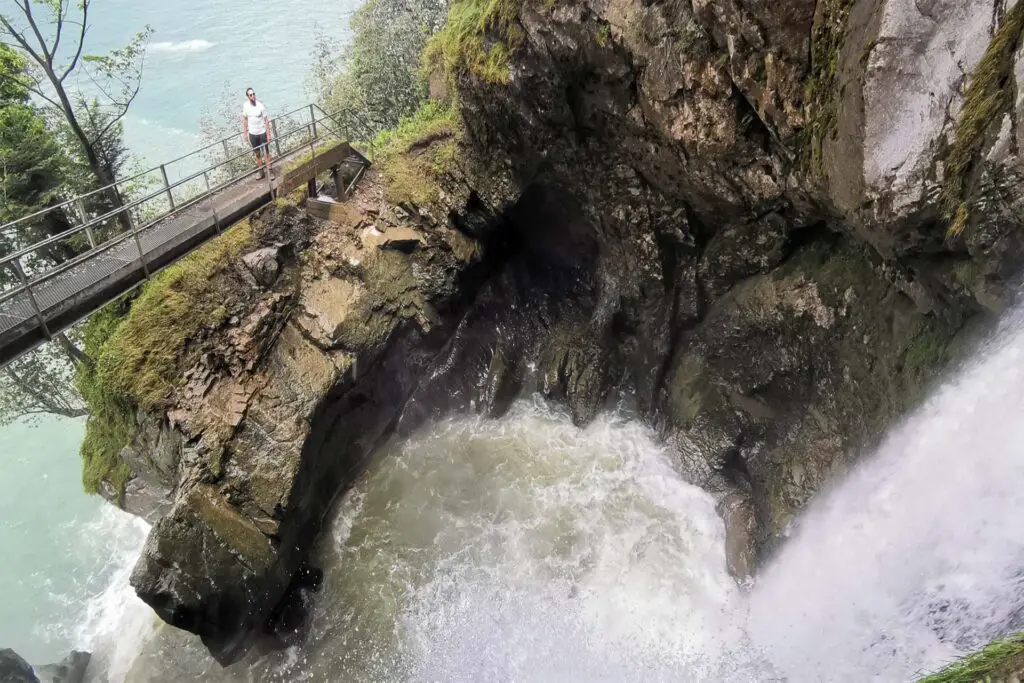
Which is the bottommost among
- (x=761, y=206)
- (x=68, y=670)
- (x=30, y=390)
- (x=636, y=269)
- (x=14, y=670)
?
(x=68, y=670)

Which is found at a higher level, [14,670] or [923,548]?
[923,548]

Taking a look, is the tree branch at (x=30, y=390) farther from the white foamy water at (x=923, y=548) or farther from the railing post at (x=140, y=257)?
the white foamy water at (x=923, y=548)

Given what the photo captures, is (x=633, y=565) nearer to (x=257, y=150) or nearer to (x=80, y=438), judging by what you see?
(x=257, y=150)

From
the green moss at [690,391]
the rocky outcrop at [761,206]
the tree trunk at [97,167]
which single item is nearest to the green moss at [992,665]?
the rocky outcrop at [761,206]

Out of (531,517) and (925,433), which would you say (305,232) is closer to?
(531,517)

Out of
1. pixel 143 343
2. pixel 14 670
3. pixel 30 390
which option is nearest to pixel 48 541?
pixel 30 390

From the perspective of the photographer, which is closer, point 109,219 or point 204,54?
point 109,219
